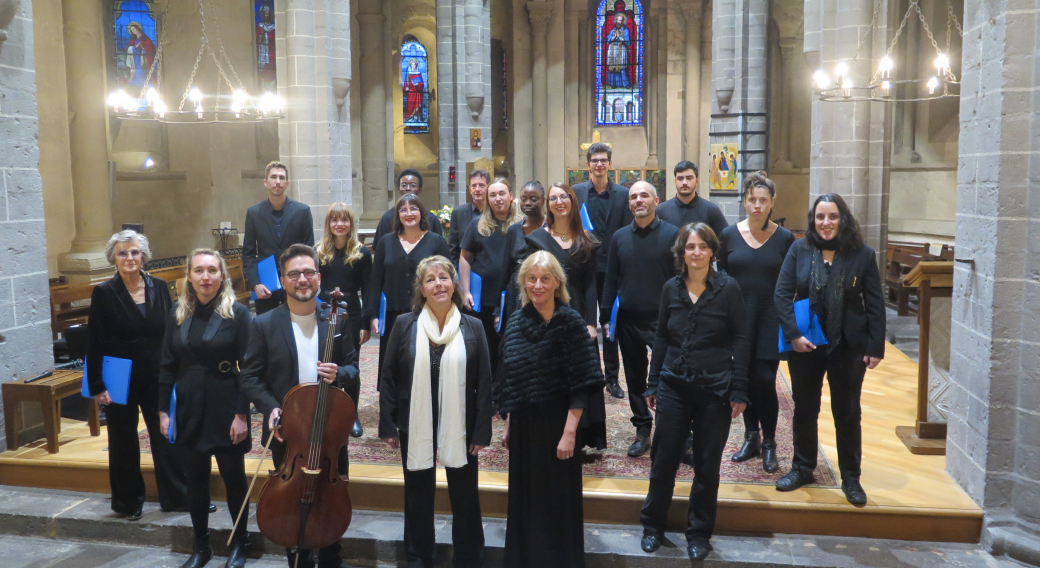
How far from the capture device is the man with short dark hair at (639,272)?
16.4 feet

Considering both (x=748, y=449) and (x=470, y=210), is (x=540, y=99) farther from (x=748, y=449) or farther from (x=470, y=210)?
(x=748, y=449)

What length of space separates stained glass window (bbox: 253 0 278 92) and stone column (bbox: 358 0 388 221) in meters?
1.90

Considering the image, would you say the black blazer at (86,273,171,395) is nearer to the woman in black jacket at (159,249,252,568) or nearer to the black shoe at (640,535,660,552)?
the woman in black jacket at (159,249,252,568)

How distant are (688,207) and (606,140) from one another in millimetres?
14627

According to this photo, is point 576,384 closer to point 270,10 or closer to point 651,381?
point 651,381

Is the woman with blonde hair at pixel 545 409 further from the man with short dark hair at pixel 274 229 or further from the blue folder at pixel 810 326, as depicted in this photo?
the man with short dark hair at pixel 274 229

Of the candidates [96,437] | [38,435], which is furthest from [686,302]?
[38,435]

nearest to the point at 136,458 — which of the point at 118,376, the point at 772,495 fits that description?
the point at 118,376

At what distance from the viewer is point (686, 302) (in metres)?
4.15

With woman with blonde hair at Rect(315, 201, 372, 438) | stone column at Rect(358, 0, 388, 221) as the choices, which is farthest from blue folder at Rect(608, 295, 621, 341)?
stone column at Rect(358, 0, 388, 221)

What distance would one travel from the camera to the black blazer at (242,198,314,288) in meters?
6.19

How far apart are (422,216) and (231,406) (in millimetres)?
1878

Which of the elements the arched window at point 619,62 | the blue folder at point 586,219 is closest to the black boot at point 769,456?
the blue folder at point 586,219

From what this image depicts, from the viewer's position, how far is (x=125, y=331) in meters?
4.78
